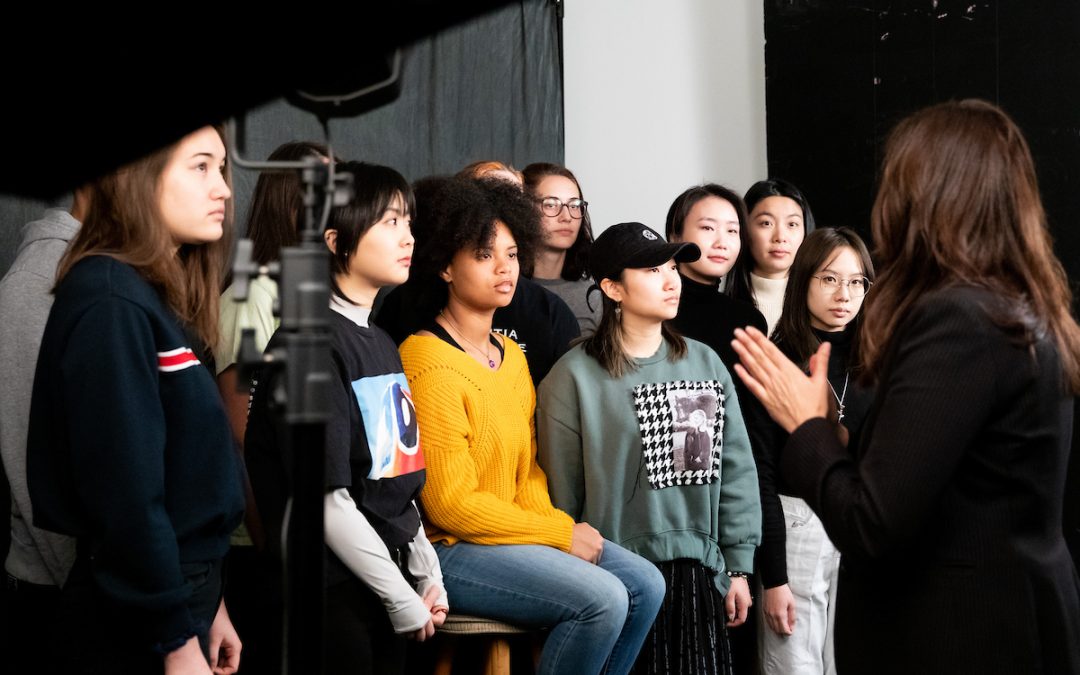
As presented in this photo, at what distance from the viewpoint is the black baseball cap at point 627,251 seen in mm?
2617

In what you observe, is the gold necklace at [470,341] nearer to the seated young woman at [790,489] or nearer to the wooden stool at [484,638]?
the wooden stool at [484,638]

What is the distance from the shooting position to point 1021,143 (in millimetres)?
1448

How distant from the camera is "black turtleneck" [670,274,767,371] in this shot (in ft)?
9.69

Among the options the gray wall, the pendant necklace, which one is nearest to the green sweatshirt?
the pendant necklace

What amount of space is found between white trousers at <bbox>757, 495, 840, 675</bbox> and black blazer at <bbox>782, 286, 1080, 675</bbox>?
1.35 metres

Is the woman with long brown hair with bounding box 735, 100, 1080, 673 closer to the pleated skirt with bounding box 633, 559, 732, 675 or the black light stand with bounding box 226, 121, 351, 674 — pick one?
the black light stand with bounding box 226, 121, 351, 674

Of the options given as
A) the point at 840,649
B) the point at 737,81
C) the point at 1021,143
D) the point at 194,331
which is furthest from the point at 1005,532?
the point at 737,81

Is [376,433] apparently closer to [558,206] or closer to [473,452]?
[473,452]

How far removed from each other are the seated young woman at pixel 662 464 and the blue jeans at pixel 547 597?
0.78 ft

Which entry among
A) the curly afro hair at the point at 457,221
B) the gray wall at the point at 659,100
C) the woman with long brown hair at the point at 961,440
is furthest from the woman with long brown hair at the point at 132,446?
the gray wall at the point at 659,100

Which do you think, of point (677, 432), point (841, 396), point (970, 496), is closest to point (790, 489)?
point (841, 396)

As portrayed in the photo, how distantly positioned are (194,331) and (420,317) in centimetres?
89

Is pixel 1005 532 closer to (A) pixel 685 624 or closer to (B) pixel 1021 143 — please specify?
(B) pixel 1021 143

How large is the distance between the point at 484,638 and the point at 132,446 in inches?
45.2
